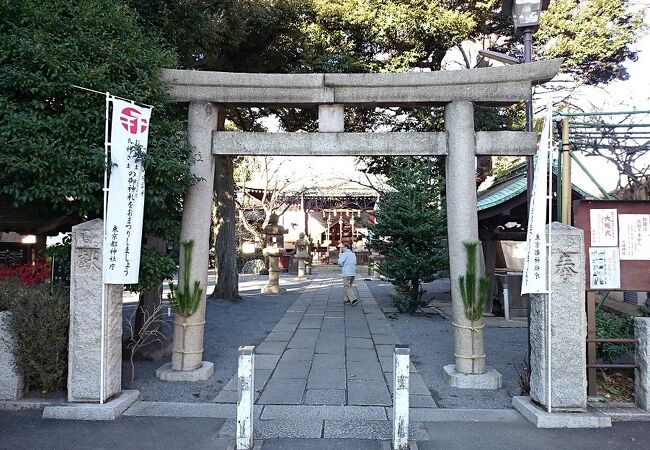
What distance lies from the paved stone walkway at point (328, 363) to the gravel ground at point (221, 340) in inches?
11.6

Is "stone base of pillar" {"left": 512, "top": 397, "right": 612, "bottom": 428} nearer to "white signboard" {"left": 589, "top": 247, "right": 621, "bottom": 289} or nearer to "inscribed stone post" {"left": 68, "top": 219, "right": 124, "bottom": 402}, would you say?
"white signboard" {"left": 589, "top": 247, "right": 621, "bottom": 289}

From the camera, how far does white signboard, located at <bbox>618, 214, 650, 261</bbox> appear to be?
5211 millimetres

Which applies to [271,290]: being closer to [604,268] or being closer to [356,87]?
[356,87]

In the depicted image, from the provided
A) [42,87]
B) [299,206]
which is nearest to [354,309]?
[42,87]

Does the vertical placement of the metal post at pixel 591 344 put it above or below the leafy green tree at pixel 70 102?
below

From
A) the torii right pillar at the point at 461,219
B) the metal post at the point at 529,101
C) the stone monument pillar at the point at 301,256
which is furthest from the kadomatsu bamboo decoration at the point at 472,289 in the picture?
the stone monument pillar at the point at 301,256

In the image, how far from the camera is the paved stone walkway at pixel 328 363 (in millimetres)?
5660

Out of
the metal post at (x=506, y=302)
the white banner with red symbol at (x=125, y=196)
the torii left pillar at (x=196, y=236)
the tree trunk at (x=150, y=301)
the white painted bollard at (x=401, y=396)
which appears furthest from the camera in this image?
the metal post at (x=506, y=302)

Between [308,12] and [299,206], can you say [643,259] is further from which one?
[299,206]

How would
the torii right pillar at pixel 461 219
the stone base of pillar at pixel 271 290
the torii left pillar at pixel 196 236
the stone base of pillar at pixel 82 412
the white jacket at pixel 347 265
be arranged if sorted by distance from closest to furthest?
the stone base of pillar at pixel 82 412 < the torii right pillar at pixel 461 219 < the torii left pillar at pixel 196 236 < the white jacket at pixel 347 265 < the stone base of pillar at pixel 271 290

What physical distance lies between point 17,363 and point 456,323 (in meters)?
5.31

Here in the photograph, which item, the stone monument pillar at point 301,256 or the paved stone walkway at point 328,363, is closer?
the paved stone walkway at point 328,363

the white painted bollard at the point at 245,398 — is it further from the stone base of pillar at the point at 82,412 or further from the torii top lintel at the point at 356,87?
the torii top lintel at the point at 356,87

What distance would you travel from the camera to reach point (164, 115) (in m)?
6.19
